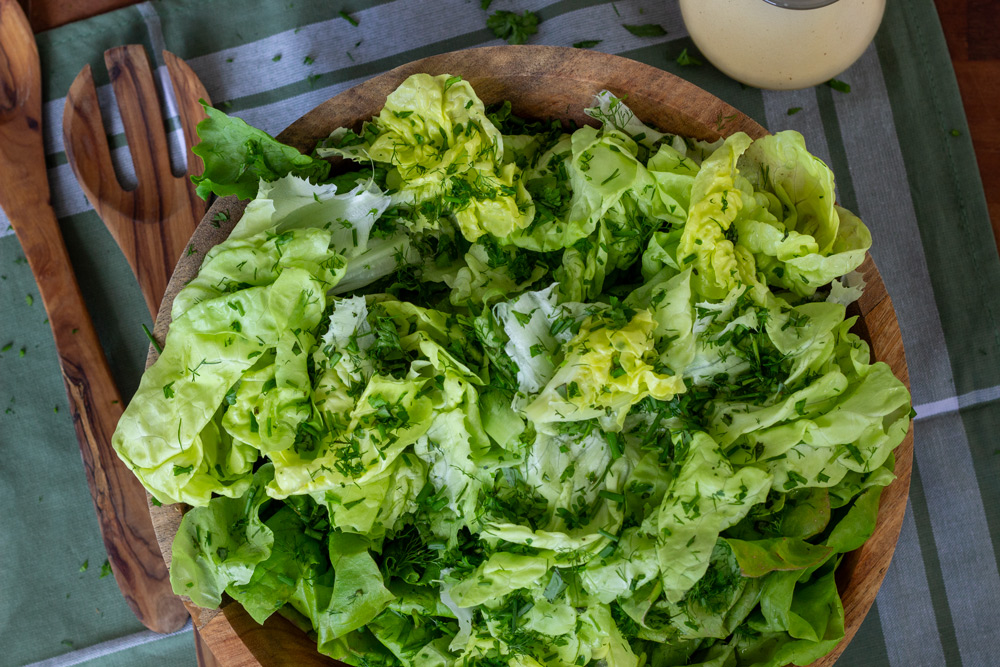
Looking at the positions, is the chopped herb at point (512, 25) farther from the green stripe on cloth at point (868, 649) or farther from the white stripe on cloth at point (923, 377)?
the green stripe on cloth at point (868, 649)

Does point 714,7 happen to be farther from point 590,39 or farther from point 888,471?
point 888,471

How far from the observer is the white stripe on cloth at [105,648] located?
64.1 inches

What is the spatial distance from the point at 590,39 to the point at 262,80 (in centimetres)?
72

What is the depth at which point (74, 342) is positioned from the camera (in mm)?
1575

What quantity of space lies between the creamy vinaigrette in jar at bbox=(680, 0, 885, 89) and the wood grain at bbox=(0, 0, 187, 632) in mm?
1432

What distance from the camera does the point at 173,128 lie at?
5.24ft

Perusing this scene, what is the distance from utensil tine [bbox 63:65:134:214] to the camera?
156 centimetres

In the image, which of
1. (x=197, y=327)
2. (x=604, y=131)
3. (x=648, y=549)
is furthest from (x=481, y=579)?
(x=604, y=131)

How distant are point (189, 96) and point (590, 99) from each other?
887 millimetres

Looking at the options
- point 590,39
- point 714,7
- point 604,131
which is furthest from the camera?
point 590,39

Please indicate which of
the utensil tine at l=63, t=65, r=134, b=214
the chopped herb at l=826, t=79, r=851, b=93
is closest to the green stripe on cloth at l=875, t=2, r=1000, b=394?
the chopped herb at l=826, t=79, r=851, b=93

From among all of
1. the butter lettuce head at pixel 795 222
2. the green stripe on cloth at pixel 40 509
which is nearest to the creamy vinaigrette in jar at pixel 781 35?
the butter lettuce head at pixel 795 222

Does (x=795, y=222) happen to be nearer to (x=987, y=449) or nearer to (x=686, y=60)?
(x=686, y=60)

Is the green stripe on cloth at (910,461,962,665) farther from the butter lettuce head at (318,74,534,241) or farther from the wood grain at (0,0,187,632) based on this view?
the wood grain at (0,0,187,632)
